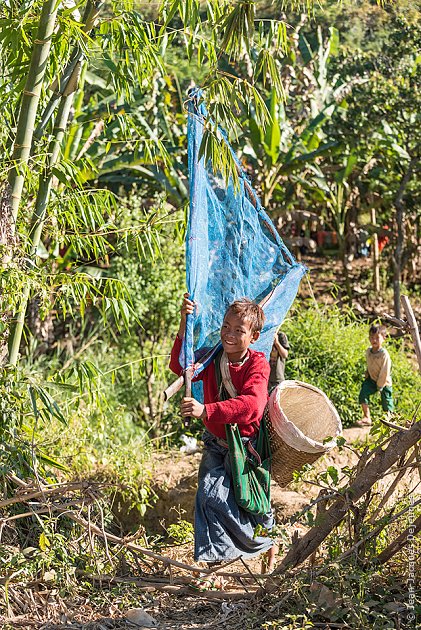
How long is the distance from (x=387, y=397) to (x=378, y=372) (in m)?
0.25

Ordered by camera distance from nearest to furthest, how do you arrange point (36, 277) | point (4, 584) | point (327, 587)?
point (327, 587) < point (4, 584) < point (36, 277)

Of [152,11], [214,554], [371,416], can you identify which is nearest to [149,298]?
[371,416]

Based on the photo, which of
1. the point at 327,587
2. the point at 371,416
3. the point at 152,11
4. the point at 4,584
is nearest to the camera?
the point at 327,587

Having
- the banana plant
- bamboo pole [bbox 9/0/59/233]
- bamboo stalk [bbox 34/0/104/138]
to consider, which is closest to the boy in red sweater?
bamboo pole [bbox 9/0/59/233]

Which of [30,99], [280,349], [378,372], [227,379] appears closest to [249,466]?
[227,379]

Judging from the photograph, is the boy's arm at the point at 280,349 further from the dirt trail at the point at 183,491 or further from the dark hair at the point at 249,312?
the dark hair at the point at 249,312

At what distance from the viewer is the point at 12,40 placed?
4.18 m

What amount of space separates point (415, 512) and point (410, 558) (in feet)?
1.97

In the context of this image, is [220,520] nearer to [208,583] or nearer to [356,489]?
[208,583]

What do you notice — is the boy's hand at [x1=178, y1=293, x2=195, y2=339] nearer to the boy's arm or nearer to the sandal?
the boy's arm

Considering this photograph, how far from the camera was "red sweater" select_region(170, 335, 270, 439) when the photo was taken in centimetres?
381

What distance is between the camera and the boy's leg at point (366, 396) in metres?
7.09

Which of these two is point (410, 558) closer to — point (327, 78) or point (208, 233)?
point (208, 233)

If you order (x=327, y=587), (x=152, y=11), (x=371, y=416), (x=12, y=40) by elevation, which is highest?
(x=152, y=11)
